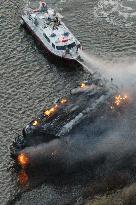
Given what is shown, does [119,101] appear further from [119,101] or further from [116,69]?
[116,69]

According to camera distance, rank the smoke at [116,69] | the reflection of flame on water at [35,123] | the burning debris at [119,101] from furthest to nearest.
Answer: the smoke at [116,69] < the burning debris at [119,101] < the reflection of flame on water at [35,123]

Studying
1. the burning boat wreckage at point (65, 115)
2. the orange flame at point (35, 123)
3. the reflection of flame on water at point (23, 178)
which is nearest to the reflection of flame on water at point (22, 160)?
the burning boat wreckage at point (65, 115)

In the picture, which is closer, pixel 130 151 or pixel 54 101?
pixel 130 151

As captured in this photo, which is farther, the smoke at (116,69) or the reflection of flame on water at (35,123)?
the smoke at (116,69)

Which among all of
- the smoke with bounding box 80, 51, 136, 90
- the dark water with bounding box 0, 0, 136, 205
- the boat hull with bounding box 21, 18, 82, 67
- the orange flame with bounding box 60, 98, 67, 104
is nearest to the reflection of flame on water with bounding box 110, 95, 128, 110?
the dark water with bounding box 0, 0, 136, 205

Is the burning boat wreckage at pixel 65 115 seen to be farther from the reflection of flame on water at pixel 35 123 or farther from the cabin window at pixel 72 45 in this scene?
the cabin window at pixel 72 45

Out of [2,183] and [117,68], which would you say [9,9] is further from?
[2,183]

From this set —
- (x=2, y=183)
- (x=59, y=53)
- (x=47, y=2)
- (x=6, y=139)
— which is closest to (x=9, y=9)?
(x=47, y=2)

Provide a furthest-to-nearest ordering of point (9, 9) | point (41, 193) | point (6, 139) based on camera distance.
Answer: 1. point (9, 9)
2. point (6, 139)
3. point (41, 193)
